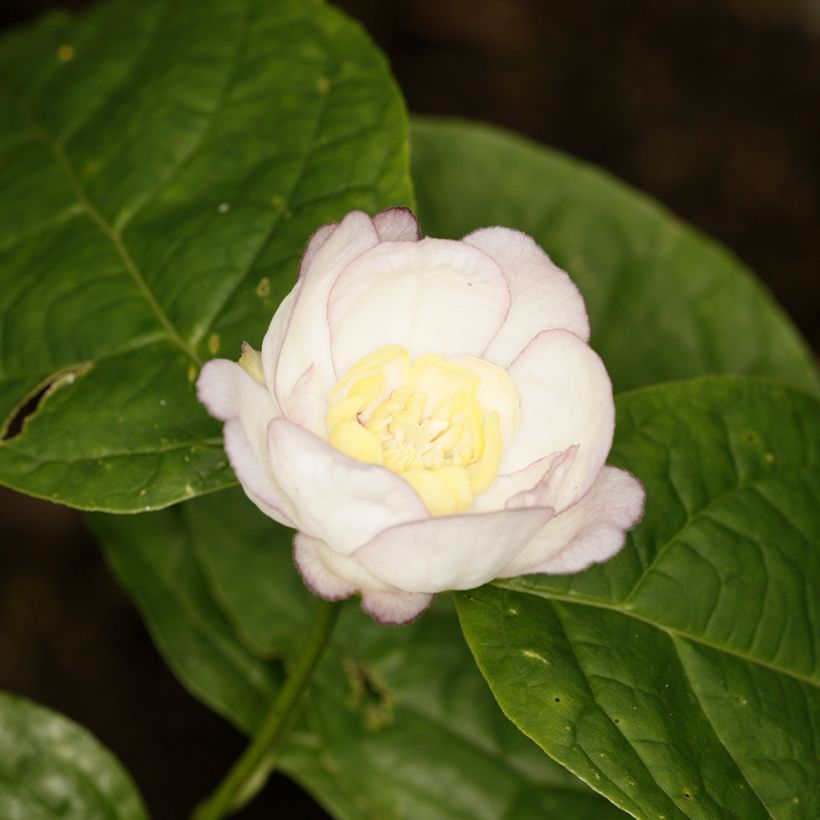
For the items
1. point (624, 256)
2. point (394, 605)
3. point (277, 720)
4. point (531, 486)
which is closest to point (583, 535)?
point (531, 486)

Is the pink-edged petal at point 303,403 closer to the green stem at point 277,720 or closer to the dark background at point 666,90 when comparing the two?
the green stem at point 277,720

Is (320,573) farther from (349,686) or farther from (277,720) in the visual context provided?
(349,686)

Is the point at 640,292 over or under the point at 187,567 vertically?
over

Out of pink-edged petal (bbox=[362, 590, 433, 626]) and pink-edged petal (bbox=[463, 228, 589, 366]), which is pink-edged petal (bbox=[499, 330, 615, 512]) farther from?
pink-edged petal (bbox=[362, 590, 433, 626])

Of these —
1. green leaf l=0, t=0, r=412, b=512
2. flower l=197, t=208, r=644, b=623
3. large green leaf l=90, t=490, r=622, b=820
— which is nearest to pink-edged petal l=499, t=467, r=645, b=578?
flower l=197, t=208, r=644, b=623

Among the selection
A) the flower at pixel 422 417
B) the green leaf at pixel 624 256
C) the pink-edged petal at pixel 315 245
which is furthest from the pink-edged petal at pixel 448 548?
the green leaf at pixel 624 256

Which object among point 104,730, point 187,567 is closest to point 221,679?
point 187,567

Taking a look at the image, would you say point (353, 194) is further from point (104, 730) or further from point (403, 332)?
point (104, 730)
